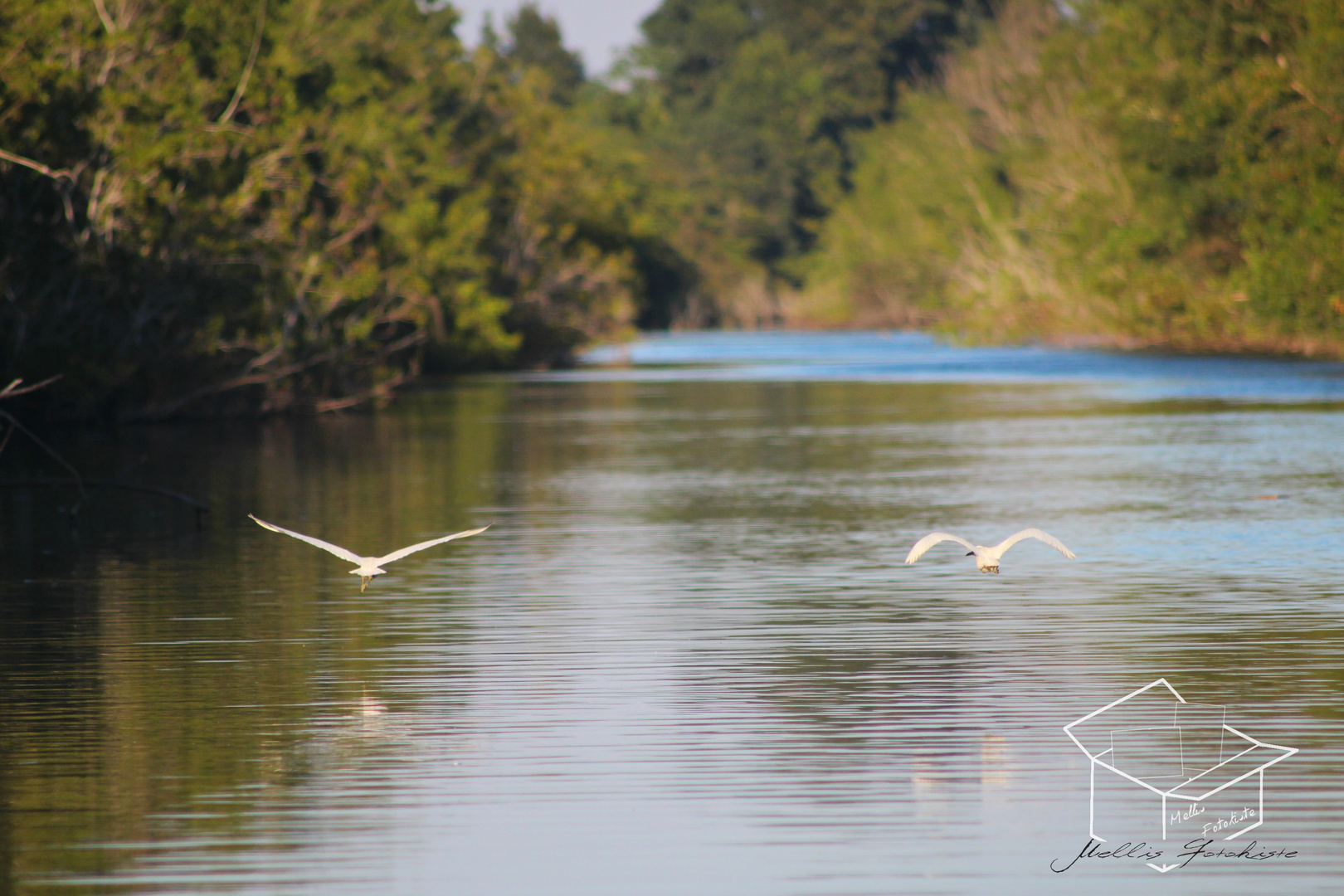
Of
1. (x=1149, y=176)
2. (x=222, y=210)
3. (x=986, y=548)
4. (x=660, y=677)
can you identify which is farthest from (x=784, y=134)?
(x=660, y=677)

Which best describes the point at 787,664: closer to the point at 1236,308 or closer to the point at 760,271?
the point at 1236,308

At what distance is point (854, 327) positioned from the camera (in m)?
121

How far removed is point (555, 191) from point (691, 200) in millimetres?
50538

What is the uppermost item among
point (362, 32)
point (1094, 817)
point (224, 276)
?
point (362, 32)

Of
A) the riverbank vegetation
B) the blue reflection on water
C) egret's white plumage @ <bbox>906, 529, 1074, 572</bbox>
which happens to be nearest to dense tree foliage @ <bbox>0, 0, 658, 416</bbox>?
the riverbank vegetation

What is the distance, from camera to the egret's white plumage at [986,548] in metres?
12.9

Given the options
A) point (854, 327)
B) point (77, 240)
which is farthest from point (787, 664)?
point (854, 327)

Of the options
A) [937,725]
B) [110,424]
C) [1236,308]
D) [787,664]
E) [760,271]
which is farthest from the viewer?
[760,271]

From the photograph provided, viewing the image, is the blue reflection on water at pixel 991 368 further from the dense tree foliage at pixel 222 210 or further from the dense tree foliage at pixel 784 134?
the dense tree foliage at pixel 784 134

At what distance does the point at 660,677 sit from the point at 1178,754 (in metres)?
2.83

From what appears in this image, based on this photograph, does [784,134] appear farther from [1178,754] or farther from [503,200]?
[1178,754]

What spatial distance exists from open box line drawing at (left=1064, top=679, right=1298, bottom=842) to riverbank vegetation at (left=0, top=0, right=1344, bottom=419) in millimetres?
13559

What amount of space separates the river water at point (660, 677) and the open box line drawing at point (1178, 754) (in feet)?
0.18

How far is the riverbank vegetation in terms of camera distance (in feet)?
103
